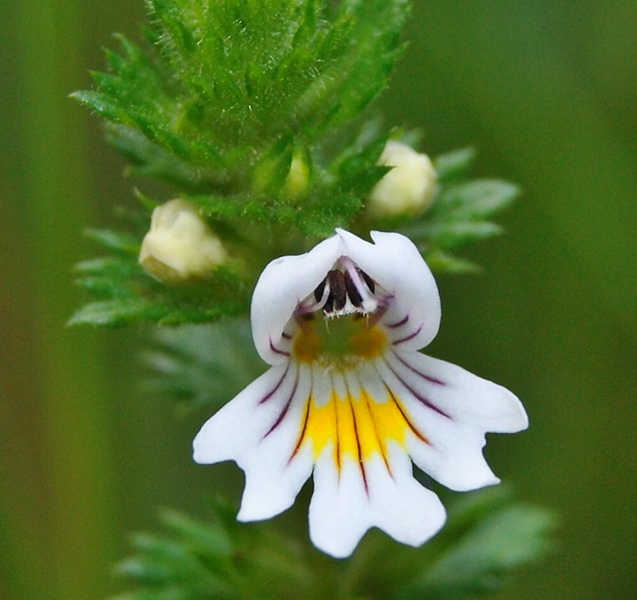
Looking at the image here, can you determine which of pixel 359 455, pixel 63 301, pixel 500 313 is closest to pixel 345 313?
pixel 359 455

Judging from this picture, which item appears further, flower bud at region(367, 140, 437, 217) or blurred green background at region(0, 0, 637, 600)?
blurred green background at region(0, 0, 637, 600)

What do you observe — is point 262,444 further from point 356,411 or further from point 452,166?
point 452,166

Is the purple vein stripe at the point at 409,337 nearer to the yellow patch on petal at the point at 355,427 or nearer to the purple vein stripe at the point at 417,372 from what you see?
the purple vein stripe at the point at 417,372

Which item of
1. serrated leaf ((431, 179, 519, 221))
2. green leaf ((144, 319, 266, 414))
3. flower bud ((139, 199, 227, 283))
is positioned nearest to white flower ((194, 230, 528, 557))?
flower bud ((139, 199, 227, 283))

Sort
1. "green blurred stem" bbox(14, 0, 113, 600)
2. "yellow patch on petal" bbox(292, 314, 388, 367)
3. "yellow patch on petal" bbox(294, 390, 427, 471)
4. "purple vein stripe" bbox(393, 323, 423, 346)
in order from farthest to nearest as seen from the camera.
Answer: "green blurred stem" bbox(14, 0, 113, 600), "yellow patch on petal" bbox(292, 314, 388, 367), "purple vein stripe" bbox(393, 323, 423, 346), "yellow patch on petal" bbox(294, 390, 427, 471)

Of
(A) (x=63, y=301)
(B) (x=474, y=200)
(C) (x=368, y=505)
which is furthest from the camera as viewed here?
(A) (x=63, y=301)

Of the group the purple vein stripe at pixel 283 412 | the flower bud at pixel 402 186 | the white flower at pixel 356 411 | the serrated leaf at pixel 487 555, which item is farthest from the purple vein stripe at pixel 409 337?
the serrated leaf at pixel 487 555

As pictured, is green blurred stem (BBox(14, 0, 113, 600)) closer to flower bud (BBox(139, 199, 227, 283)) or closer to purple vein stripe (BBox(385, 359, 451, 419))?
flower bud (BBox(139, 199, 227, 283))
